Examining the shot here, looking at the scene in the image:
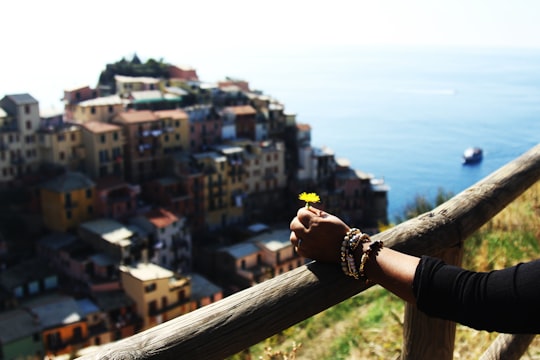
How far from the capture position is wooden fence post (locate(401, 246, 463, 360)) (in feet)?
5.15

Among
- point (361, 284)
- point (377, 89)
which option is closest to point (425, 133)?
point (377, 89)

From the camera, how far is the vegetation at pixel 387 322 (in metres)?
2.88

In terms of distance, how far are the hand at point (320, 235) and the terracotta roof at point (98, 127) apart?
20112 millimetres

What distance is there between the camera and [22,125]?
20.5 metres

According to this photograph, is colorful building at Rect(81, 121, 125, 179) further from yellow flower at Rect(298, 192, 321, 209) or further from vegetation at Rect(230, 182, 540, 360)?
yellow flower at Rect(298, 192, 321, 209)

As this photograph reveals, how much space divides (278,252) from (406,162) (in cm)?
1563

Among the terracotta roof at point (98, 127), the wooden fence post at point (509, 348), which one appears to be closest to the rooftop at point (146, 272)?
the terracotta roof at point (98, 127)

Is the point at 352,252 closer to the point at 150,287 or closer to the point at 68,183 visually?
the point at 150,287

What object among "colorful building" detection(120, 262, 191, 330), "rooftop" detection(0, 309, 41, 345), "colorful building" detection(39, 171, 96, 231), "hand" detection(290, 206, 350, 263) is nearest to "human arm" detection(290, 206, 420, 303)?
"hand" detection(290, 206, 350, 263)

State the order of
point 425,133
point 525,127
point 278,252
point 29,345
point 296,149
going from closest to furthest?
1. point 29,345
2. point 278,252
3. point 296,149
4. point 525,127
5. point 425,133

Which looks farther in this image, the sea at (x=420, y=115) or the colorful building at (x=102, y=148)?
the sea at (x=420, y=115)

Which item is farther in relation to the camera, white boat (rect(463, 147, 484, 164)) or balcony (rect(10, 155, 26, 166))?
white boat (rect(463, 147, 484, 164))

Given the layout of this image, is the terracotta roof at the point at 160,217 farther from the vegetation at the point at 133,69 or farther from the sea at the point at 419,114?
the vegetation at the point at 133,69

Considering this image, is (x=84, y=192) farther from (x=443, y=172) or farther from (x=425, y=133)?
(x=425, y=133)
